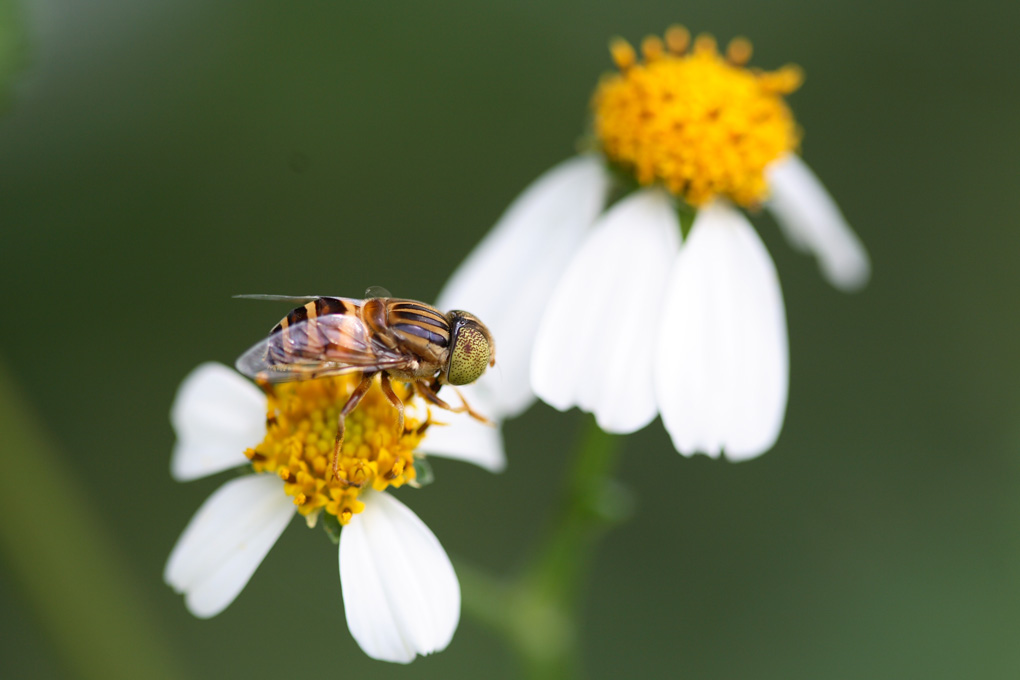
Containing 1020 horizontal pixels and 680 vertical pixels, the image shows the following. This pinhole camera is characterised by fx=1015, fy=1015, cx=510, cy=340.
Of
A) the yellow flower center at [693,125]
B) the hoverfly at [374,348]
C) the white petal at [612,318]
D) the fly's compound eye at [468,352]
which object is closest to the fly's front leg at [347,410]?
the hoverfly at [374,348]

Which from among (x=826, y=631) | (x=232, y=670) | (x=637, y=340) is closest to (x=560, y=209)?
(x=637, y=340)

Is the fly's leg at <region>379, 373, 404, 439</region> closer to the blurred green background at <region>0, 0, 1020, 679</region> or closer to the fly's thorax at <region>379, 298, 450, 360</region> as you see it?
the fly's thorax at <region>379, 298, 450, 360</region>

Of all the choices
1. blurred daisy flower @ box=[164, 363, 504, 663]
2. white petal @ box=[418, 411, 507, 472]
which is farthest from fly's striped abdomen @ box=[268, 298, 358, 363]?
white petal @ box=[418, 411, 507, 472]

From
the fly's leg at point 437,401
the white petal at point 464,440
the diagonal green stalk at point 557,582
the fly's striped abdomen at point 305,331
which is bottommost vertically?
the diagonal green stalk at point 557,582

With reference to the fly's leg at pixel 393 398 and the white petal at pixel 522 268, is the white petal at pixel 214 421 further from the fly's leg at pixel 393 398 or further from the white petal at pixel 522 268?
the white petal at pixel 522 268

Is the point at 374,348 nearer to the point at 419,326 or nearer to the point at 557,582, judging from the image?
the point at 419,326

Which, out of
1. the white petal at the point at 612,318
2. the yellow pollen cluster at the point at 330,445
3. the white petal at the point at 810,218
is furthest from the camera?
the white petal at the point at 810,218

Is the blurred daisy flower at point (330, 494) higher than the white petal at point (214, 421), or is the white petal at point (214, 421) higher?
the white petal at point (214, 421)
